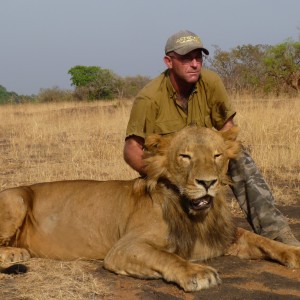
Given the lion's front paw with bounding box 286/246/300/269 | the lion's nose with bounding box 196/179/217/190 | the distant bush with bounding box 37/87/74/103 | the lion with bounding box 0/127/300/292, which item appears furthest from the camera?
the distant bush with bounding box 37/87/74/103

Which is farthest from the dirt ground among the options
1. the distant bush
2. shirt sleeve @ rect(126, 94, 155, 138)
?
the distant bush

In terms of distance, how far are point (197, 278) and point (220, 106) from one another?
168 centimetres

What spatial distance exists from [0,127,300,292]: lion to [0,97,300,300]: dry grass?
20cm

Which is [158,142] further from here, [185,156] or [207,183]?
[207,183]

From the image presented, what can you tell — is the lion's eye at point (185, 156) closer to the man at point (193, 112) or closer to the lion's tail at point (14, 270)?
the man at point (193, 112)

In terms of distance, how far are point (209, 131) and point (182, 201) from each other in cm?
46

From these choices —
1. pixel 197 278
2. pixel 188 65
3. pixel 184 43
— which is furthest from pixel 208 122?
pixel 197 278

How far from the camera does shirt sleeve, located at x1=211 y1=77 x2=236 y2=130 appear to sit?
4.60 meters

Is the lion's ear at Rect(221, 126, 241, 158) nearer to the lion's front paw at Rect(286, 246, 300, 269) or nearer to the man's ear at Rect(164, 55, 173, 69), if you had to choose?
the lion's front paw at Rect(286, 246, 300, 269)

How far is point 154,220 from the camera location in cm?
385

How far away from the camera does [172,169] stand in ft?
12.4

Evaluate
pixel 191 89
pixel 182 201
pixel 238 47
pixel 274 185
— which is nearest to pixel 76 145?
pixel 274 185

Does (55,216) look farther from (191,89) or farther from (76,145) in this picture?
(76,145)

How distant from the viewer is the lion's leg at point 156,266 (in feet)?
10.9
